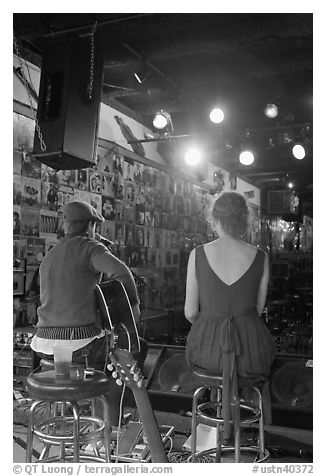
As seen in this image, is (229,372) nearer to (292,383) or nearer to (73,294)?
(73,294)

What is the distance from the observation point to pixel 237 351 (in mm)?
2277

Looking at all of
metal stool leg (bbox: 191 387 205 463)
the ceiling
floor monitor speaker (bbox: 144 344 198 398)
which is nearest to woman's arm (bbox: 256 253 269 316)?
metal stool leg (bbox: 191 387 205 463)

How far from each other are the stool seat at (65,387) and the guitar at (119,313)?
0.20 metres

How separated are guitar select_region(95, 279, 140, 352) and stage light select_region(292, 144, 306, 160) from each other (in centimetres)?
424

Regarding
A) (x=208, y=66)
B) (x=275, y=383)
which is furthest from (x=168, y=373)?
(x=208, y=66)

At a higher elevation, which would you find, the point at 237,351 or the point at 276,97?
the point at 276,97

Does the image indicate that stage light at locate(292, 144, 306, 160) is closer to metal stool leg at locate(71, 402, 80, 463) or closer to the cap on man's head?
the cap on man's head

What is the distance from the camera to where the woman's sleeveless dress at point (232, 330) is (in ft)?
7.51

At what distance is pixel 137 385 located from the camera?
2.01 meters

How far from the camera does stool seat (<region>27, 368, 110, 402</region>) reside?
6.46 feet

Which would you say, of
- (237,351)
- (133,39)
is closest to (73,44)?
(133,39)

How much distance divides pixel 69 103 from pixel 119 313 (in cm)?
193

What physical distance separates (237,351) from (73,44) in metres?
2.59

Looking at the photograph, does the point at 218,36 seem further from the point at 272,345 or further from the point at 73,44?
the point at 272,345
